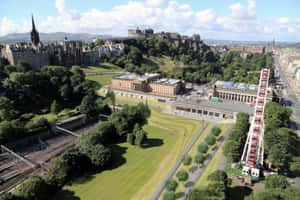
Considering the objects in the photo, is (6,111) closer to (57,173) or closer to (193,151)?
(57,173)

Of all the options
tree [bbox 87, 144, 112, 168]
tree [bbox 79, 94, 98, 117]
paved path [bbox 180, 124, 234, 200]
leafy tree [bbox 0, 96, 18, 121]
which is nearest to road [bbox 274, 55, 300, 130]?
paved path [bbox 180, 124, 234, 200]

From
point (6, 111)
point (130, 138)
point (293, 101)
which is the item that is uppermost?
point (6, 111)

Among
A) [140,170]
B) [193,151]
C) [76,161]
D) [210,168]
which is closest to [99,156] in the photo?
[76,161]

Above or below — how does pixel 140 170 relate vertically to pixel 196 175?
below

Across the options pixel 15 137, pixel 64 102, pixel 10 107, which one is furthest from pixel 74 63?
pixel 15 137

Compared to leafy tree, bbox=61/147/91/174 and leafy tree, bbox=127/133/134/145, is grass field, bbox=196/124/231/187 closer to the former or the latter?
leafy tree, bbox=127/133/134/145

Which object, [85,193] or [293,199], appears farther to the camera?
[85,193]

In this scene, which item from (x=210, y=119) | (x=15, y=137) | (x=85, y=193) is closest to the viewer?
(x=85, y=193)

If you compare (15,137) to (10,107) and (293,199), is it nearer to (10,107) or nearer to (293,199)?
(10,107)
